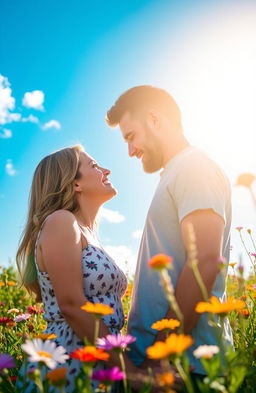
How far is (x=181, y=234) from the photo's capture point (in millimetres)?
1696

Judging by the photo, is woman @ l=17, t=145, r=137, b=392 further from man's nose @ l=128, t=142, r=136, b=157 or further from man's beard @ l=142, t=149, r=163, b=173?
man's beard @ l=142, t=149, r=163, b=173

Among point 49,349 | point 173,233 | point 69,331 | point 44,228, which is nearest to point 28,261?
point 44,228

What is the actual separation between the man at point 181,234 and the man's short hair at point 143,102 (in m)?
0.26

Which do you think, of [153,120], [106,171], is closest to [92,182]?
[106,171]

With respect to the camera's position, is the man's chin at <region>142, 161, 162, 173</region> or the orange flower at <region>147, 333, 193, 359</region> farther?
the man's chin at <region>142, 161, 162, 173</region>

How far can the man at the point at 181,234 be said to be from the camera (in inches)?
56.2

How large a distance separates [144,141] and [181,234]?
34.6 inches

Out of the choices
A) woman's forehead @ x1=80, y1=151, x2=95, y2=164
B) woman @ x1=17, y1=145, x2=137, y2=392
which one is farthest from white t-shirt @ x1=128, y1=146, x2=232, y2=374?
woman's forehead @ x1=80, y1=151, x2=95, y2=164

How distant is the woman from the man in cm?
23

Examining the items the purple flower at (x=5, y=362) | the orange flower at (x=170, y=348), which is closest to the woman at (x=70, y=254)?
the purple flower at (x=5, y=362)

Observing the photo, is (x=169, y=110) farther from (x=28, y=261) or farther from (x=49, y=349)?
(x=49, y=349)

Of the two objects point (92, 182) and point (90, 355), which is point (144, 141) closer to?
point (92, 182)

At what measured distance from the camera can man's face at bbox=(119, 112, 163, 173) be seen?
2.28 metres

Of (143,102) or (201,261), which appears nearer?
(201,261)
